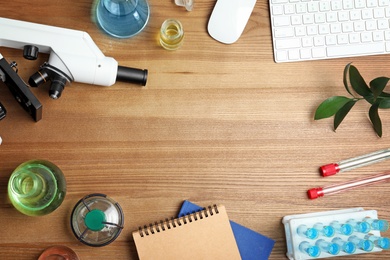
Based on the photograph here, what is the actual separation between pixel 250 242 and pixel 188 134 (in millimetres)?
242

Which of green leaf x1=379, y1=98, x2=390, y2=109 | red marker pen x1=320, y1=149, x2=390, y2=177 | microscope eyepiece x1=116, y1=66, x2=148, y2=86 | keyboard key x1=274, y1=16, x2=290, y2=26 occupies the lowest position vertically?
red marker pen x1=320, y1=149, x2=390, y2=177

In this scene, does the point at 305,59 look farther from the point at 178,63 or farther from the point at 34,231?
the point at 34,231

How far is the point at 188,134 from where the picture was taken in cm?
96

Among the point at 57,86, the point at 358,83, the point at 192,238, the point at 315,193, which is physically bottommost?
the point at 192,238

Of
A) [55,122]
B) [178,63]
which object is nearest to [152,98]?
[178,63]

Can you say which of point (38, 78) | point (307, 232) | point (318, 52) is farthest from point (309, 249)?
point (38, 78)

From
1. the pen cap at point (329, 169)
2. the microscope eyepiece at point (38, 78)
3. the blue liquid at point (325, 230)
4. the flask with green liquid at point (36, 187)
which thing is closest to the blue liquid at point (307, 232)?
the blue liquid at point (325, 230)

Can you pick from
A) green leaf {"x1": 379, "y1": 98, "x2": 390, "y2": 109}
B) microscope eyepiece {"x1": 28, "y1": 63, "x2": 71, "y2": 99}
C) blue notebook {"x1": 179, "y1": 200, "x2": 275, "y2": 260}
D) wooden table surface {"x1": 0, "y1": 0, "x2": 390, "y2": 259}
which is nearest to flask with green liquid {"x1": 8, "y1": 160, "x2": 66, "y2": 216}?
wooden table surface {"x1": 0, "y1": 0, "x2": 390, "y2": 259}

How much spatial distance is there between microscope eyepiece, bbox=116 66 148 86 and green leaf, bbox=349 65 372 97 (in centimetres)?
40

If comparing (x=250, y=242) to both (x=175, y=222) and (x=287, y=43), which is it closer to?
(x=175, y=222)

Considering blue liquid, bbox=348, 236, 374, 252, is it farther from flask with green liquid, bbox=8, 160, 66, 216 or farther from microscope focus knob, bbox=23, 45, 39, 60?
microscope focus knob, bbox=23, 45, 39, 60

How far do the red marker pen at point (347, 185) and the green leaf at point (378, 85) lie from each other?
6.5 inches

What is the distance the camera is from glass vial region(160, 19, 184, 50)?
95cm

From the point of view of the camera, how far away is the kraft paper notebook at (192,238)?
36.4 inches
